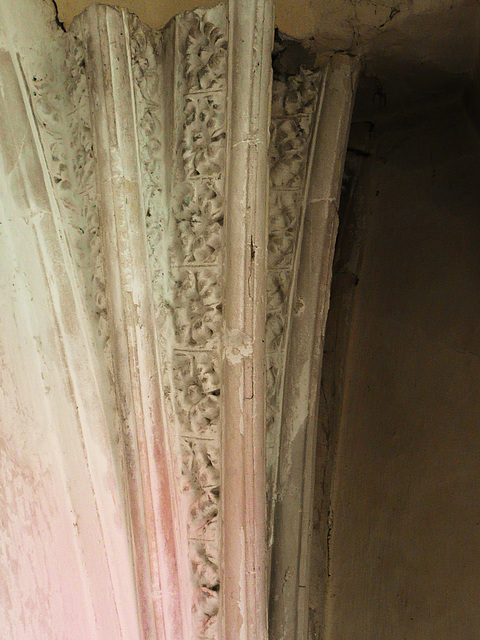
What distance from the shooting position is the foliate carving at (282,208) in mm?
1260

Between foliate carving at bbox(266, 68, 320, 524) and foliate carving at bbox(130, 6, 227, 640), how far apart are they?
16 centimetres

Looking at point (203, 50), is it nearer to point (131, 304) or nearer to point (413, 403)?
point (131, 304)

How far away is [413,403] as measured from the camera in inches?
53.8

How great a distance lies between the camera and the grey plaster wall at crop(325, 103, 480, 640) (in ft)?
4.14

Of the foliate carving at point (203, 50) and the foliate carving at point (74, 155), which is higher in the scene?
the foliate carving at point (203, 50)

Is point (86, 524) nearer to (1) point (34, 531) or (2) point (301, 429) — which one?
(1) point (34, 531)

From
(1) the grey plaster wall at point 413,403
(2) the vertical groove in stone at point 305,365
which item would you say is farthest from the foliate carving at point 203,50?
(1) the grey plaster wall at point 413,403

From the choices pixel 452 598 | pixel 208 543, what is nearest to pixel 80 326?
pixel 208 543

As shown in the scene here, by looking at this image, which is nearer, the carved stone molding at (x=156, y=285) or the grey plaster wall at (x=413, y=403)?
the carved stone molding at (x=156, y=285)

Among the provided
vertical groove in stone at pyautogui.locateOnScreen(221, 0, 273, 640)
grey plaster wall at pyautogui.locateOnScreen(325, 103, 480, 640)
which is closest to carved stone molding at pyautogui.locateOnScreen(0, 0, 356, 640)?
vertical groove in stone at pyautogui.locateOnScreen(221, 0, 273, 640)

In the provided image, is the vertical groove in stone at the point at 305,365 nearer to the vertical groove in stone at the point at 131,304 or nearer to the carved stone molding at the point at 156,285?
the carved stone molding at the point at 156,285

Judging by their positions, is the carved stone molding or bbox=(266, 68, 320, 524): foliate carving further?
bbox=(266, 68, 320, 524): foliate carving

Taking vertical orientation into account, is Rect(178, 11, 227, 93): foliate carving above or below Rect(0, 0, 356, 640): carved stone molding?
above

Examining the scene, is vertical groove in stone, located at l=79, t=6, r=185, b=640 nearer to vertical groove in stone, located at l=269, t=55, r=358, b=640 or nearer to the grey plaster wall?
vertical groove in stone, located at l=269, t=55, r=358, b=640
